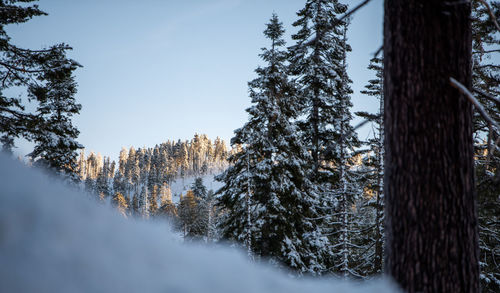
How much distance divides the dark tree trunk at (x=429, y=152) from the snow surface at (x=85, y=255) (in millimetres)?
1047

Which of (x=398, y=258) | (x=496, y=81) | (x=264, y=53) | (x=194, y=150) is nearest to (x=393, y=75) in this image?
(x=398, y=258)

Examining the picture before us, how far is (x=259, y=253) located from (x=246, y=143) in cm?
524

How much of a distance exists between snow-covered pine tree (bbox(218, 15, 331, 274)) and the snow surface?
1080 centimetres

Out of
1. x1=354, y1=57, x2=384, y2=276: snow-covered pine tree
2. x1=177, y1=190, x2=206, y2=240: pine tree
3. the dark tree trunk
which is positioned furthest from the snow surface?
x1=177, y1=190, x2=206, y2=240: pine tree

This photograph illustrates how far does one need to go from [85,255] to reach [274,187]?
1134 centimetres

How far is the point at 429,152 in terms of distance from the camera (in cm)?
162

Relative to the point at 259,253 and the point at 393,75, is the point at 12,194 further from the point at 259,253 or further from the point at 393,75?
the point at 259,253

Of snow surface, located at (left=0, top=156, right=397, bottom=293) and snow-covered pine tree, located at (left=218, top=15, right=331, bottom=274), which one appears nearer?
snow surface, located at (left=0, top=156, right=397, bottom=293)

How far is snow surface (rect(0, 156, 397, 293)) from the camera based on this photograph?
1.95 feet

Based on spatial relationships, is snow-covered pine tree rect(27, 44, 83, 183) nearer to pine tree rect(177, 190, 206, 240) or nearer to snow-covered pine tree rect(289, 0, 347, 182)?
snow-covered pine tree rect(289, 0, 347, 182)

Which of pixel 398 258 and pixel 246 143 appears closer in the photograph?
pixel 398 258

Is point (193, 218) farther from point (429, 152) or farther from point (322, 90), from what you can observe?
point (429, 152)

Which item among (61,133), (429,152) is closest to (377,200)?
(429,152)

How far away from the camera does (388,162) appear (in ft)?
5.93
